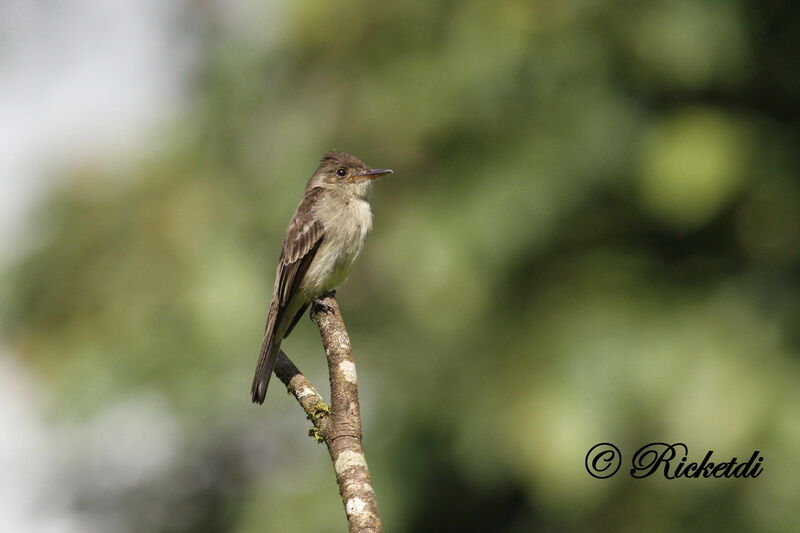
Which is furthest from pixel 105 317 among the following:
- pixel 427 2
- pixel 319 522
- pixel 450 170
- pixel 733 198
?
pixel 733 198

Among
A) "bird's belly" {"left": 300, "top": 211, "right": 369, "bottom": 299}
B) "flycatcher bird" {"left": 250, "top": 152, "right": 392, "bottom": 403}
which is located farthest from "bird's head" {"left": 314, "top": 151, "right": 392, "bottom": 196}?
"bird's belly" {"left": 300, "top": 211, "right": 369, "bottom": 299}

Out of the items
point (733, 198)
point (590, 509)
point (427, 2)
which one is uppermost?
point (427, 2)

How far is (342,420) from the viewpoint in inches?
133

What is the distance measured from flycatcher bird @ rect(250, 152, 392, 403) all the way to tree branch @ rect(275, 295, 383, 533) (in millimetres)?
1721

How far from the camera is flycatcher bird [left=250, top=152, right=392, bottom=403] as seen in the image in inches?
247

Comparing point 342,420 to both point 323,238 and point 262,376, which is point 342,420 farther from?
point 323,238

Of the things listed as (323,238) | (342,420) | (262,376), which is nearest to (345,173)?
(323,238)

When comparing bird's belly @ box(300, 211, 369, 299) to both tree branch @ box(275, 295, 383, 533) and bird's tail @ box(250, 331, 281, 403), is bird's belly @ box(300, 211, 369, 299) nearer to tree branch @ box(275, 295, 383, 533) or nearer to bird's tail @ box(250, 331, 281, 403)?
bird's tail @ box(250, 331, 281, 403)

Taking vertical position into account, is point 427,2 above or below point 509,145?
above

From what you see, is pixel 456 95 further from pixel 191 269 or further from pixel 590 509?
pixel 590 509

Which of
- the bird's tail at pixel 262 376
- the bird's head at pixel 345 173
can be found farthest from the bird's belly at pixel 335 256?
the bird's tail at pixel 262 376

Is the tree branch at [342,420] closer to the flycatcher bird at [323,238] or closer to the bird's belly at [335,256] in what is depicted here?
the flycatcher bird at [323,238]

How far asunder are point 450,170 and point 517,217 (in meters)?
0.64

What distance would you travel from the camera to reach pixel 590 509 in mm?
7512
